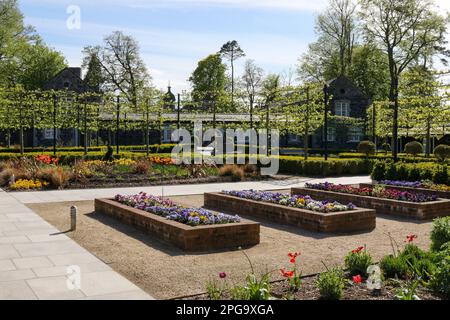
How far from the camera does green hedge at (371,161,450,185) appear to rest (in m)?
17.5

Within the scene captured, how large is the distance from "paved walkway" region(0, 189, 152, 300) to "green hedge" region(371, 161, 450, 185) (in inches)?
533

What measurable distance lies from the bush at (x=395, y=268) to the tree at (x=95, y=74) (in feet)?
196

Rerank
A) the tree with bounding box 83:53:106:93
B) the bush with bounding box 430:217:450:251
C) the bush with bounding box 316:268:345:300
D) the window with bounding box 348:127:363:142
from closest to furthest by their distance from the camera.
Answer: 1. the bush with bounding box 316:268:345:300
2. the bush with bounding box 430:217:450:251
3. the window with bounding box 348:127:363:142
4. the tree with bounding box 83:53:106:93

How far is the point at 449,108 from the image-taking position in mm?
25062

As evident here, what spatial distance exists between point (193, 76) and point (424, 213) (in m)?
63.2

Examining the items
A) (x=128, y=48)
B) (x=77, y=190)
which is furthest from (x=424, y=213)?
(x=128, y=48)

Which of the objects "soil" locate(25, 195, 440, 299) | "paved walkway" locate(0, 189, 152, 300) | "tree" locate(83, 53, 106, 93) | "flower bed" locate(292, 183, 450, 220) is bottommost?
"soil" locate(25, 195, 440, 299)

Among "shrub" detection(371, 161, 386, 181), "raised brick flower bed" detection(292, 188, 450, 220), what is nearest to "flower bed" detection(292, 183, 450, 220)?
"raised brick flower bed" detection(292, 188, 450, 220)

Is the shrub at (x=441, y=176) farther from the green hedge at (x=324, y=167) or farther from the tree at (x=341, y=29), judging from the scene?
the tree at (x=341, y=29)

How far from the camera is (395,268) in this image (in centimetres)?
686

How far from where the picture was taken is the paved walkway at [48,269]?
6051 millimetres

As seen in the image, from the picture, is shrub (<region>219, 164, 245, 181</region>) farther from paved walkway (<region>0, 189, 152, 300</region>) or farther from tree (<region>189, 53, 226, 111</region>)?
tree (<region>189, 53, 226, 111</region>)
